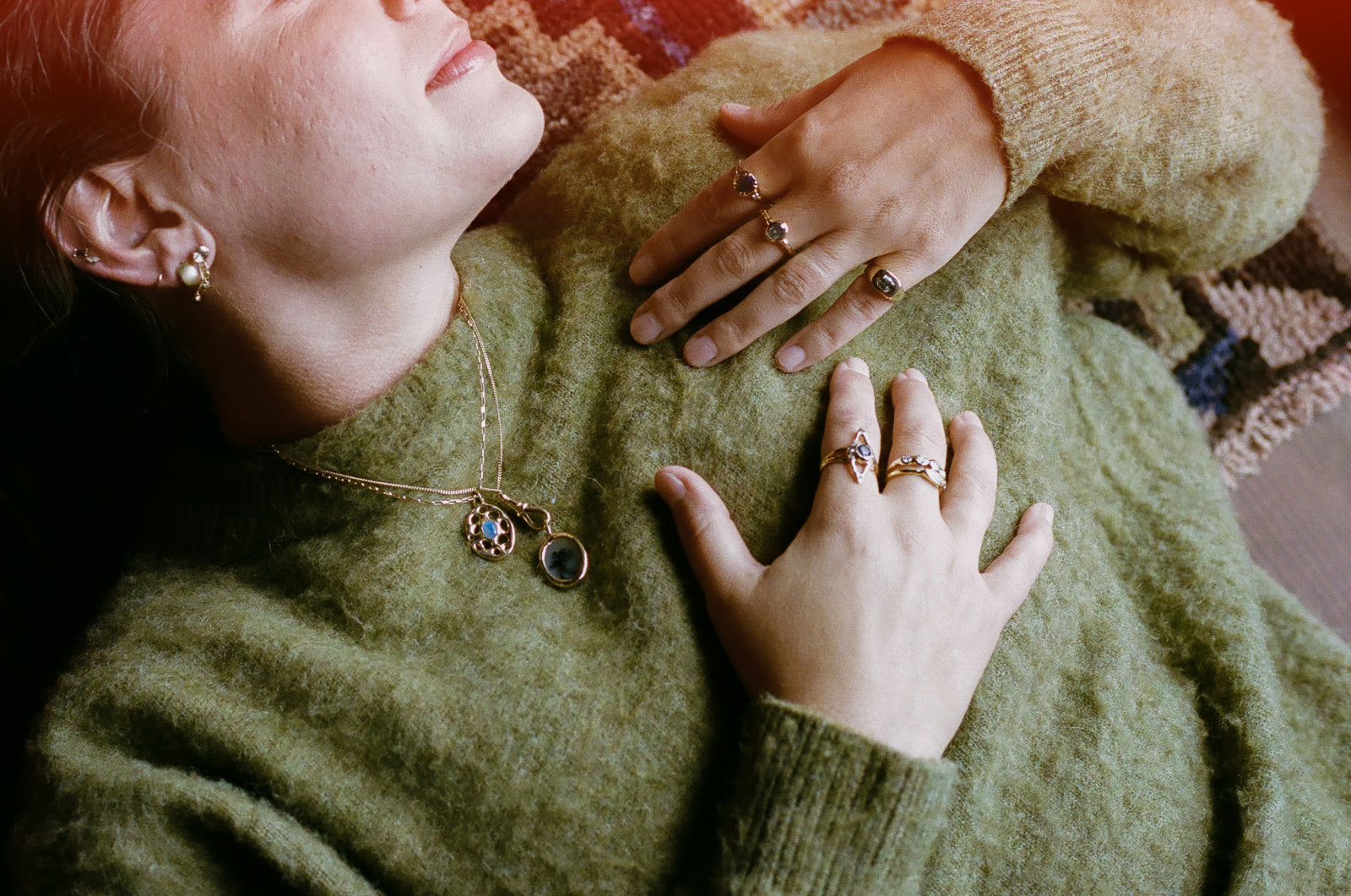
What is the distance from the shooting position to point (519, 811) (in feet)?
2.37

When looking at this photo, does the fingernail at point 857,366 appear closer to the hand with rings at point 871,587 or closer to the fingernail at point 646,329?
the hand with rings at point 871,587

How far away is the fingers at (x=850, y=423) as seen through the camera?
30.9 inches

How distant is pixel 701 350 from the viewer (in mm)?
844

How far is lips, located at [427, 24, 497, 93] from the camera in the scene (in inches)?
30.0

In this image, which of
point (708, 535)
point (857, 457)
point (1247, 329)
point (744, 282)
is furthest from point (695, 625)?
point (1247, 329)

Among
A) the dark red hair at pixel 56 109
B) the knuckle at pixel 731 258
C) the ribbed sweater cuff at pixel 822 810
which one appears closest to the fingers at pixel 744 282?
the knuckle at pixel 731 258

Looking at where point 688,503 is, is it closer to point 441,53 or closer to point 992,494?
point 992,494

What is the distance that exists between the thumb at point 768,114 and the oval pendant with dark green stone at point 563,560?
1.37ft

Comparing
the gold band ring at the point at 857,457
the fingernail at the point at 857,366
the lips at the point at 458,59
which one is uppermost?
the lips at the point at 458,59

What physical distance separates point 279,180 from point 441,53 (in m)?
0.17

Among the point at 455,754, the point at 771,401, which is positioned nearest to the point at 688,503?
the point at 771,401

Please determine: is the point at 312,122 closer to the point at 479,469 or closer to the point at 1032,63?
the point at 479,469

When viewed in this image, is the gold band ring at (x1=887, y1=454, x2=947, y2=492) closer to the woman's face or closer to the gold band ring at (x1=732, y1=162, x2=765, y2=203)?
the gold band ring at (x1=732, y1=162, x2=765, y2=203)

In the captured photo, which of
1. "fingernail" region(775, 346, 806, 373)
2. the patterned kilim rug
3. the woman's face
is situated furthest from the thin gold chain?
the patterned kilim rug
